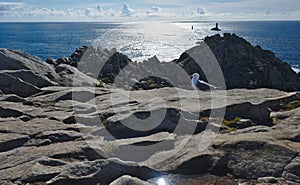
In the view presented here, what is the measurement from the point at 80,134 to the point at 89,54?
102 ft

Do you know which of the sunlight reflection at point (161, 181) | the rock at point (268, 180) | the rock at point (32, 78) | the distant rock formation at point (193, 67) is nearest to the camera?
the rock at point (268, 180)

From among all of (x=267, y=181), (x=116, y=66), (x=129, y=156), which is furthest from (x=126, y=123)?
(x=116, y=66)

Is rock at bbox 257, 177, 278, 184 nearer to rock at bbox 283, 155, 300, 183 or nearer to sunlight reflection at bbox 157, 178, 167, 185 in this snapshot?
rock at bbox 283, 155, 300, 183

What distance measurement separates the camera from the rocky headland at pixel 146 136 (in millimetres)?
10516

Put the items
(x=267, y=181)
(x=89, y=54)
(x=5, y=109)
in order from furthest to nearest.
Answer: (x=89, y=54) → (x=5, y=109) → (x=267, y=181)

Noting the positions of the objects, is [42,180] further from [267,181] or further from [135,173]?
[267,181]

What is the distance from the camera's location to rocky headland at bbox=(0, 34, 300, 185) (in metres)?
10.5

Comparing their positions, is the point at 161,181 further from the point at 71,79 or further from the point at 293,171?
the point at 71,79

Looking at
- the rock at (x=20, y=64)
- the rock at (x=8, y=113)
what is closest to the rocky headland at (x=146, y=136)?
the rock at (x=8, y=113)

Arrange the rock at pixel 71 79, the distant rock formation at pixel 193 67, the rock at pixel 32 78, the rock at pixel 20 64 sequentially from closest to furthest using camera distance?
the rock at pixel 32 78
the rock at pixel 71 79
the rock at pixel 20 64
the distant rock formation at pixel 193 67

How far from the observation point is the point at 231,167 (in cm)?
1095

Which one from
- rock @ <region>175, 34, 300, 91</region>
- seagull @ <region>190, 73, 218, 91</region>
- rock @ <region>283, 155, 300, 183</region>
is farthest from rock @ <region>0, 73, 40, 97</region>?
rock @ <region>175, 34, 300, 91</region>

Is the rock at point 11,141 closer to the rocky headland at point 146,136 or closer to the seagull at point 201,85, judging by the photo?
the rocky headland at point 146,136

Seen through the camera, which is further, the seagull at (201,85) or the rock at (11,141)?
the seagull at (201,85)
